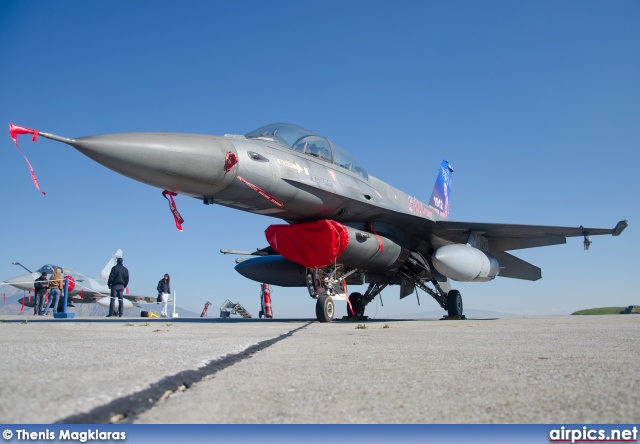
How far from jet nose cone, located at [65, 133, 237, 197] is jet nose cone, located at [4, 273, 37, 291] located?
17215 mm

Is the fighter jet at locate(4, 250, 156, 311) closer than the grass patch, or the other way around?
the fighter jet at locate(4, 250, 156, 311)

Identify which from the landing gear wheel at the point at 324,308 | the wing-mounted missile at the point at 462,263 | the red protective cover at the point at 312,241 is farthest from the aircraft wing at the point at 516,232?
the landing gear wheel at the point at 324,308

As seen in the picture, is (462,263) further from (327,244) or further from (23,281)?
(23,281)

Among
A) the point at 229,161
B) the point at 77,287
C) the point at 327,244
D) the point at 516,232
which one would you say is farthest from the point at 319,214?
the point at 77,287

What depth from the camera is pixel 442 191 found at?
19344mm

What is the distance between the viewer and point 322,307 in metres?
8.84

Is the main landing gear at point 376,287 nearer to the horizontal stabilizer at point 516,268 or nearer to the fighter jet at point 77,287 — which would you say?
the horizontal stabilizer at point 516,268

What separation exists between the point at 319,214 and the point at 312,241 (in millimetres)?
550

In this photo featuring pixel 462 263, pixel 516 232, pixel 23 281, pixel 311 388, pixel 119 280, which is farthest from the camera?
pixel 23 281

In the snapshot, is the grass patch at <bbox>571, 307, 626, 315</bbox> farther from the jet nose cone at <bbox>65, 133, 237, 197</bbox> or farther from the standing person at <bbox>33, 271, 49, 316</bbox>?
the standing person at <bbox>33, 271, 49, 316</bbox>

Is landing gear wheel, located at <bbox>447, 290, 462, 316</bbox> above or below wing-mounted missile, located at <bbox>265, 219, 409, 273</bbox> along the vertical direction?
below

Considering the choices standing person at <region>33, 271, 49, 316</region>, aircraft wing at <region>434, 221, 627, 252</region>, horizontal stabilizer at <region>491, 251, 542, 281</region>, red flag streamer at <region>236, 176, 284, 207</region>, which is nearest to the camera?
red flag streamer at <region>236, 176, 284, 207</region>

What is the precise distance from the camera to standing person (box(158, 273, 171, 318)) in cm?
1642

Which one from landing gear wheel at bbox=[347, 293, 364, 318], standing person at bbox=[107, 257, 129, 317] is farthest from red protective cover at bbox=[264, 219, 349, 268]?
standing person at bbox=[107, 257, 129, 317]
